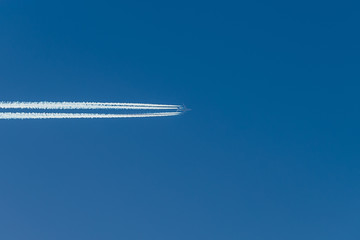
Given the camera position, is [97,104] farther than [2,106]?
Yes

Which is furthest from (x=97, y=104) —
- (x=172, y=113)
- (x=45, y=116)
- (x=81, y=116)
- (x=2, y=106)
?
(x=172, y=113)

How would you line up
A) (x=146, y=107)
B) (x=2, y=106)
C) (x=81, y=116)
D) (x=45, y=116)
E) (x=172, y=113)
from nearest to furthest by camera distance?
(x=2, y=106) → (x=45, y=116) → (x=81, y=116) → (x=146, y=107) → (x=172, y=113)

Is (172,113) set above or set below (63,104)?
above

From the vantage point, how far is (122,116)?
138 feet

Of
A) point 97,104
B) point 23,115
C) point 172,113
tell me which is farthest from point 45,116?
point 172,113

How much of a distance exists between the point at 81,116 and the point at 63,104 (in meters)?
2.38

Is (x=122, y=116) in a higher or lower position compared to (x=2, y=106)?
higher

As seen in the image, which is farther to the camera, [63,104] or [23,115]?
[63,104]

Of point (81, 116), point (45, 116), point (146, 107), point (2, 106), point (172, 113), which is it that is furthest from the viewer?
point (172, 113)

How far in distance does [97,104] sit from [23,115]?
8.81m

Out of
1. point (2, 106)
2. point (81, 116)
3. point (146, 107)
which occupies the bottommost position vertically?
point (2, 106)

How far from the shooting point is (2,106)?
3316 centimetres

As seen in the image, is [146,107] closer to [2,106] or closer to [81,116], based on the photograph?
[81,116]

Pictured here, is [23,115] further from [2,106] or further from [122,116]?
[122,116]
